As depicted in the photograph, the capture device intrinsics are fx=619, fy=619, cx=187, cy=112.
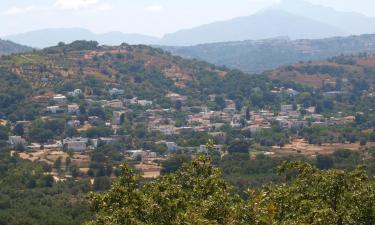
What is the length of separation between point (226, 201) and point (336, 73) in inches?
4961

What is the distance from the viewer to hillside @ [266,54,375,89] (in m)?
130

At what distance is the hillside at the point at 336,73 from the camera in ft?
426

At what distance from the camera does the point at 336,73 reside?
13812 centimetres

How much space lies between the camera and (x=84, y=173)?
61.1 meters

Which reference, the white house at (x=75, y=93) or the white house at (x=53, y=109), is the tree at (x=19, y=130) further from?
the white house at (x=75, y=93)

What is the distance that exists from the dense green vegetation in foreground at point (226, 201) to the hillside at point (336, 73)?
364ft

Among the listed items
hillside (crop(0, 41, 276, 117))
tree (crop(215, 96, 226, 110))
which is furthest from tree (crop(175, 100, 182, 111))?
tree (crop(215, 96, 226, 110))

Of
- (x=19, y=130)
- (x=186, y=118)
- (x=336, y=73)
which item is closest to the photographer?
(x=19, y=130)

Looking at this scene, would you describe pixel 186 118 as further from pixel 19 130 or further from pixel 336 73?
pixel 336 73

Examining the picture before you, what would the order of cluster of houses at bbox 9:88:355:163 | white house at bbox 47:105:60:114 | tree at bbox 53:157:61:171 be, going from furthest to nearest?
white house at bbox 47:105:60:114 < cluster of houses at bbox 9:88:355:163 < tree at bbox 53:157:61:171

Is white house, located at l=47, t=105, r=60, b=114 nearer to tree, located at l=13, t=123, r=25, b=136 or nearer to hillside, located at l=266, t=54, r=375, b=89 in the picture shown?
A: tree, located at l=13, t=123, r=25, b=136

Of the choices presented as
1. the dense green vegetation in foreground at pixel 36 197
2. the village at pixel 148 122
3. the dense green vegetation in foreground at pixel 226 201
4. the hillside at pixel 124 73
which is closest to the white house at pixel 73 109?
the village at pixel 148 122

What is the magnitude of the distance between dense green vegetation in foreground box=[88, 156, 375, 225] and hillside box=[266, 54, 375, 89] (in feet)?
364

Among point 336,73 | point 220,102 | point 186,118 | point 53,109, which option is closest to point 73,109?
point 53,109
